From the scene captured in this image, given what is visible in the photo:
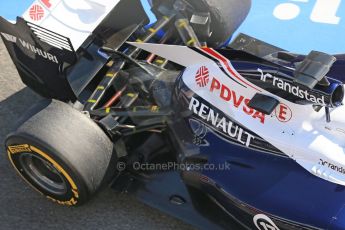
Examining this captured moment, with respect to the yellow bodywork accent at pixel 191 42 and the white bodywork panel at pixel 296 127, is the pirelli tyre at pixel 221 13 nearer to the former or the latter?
the yellow bodywork accent at pixel 191 42

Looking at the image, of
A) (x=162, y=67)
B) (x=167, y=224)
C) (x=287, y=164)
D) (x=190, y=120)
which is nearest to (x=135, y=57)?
(x=162, y=67)

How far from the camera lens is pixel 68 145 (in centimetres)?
297

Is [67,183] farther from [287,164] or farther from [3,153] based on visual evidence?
[287,164]

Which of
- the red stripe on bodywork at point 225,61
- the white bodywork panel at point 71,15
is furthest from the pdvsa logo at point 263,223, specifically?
the white bodywork panel at point 71,15

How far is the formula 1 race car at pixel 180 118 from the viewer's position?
8.63ft

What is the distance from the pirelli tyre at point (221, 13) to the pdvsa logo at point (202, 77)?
3.24 ft

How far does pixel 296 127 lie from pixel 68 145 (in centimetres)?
130

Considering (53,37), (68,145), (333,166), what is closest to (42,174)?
(68,145)

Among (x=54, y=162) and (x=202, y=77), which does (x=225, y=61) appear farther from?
(x=54, y=162)

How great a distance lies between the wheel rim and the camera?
10.9 feet

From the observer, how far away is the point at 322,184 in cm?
263

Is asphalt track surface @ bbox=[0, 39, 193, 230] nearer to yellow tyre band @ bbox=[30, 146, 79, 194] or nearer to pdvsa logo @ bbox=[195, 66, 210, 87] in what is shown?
yellow tyre band @ bbox=[30, 146, 79, 194]

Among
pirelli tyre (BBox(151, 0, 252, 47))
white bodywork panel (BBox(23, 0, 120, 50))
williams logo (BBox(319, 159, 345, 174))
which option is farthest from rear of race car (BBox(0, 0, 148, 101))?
williams logo (BBox(319, 159, 345, 174))

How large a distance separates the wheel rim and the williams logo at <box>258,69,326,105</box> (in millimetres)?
1523
